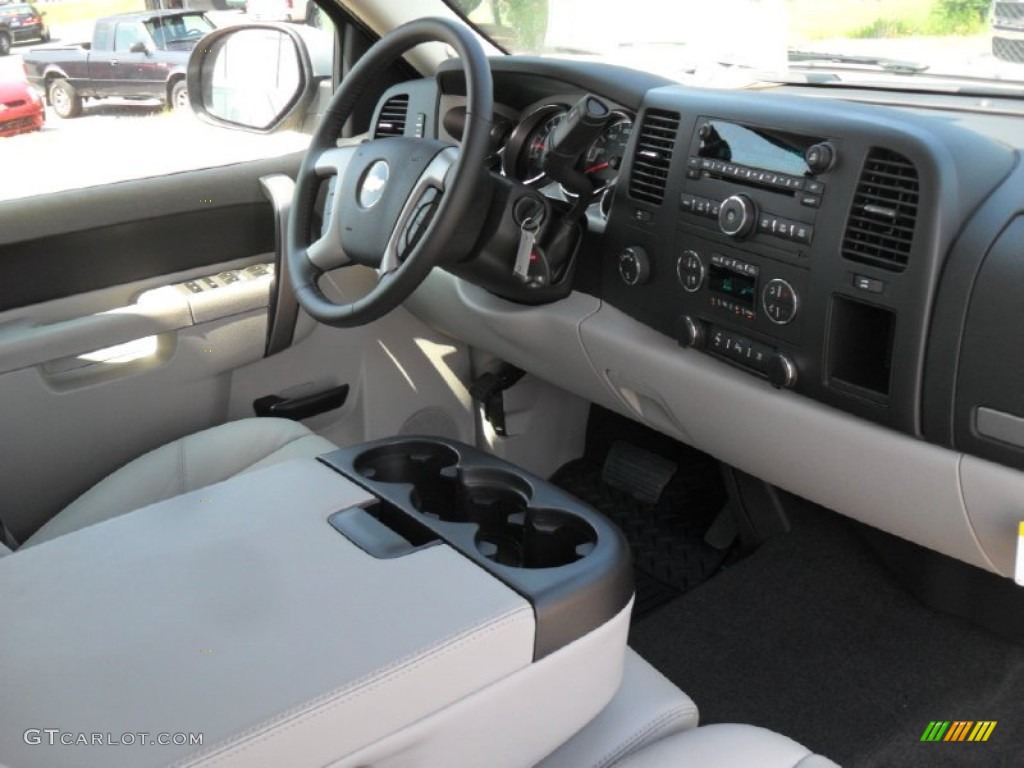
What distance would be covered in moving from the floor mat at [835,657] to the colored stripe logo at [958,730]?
11 millimetres

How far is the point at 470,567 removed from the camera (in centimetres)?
121

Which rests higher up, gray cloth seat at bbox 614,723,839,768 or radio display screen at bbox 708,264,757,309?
radio display screen at bbox 708,264,757,309

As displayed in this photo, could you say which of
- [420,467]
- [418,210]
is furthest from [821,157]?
[420,467]

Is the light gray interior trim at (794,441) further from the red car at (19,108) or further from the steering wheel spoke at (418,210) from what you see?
the red car at (19,108)

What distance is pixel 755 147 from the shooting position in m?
1.68

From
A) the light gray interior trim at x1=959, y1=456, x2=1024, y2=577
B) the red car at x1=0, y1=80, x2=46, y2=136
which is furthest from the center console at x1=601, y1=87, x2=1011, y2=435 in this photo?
the red car at x1=0, y1=80, x2=46, y2=136

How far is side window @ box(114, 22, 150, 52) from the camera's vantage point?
7.14 ft

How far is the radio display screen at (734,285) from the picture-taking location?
5.63 feet

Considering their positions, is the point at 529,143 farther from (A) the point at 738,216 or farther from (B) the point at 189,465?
(B) the point at 189,465

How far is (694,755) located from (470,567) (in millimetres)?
323

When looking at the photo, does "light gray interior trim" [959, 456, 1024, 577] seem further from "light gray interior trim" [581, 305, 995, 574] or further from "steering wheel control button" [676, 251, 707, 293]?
"steering wheel control button" [676, 251, 707, 293]

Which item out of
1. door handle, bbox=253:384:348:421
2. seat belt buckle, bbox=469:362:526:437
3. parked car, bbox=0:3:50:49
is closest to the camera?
parked car, bbox=0:3:50:49

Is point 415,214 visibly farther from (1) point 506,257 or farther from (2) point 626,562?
(2) point 626,562

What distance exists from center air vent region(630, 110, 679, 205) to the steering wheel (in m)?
0.31
